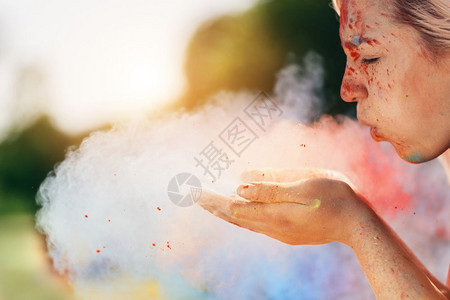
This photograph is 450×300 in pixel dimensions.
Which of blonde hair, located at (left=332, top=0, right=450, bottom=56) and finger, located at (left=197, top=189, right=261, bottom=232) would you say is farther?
finger, located at (left=197, top=189, right=261, bottom=232)

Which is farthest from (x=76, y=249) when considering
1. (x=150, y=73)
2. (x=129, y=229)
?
(x=150, y=73)

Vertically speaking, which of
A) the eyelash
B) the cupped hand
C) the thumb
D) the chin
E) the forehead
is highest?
the forehead

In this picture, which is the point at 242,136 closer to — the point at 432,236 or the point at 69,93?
the point at 69,93

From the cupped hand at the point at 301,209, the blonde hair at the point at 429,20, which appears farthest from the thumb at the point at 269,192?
the blonde hair at the point at 429,20

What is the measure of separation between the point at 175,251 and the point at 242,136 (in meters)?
0.27

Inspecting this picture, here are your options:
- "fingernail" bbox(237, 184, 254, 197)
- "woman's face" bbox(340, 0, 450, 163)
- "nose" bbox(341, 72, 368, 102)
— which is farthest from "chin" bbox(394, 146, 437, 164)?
"fingernail" bbox(237, 184, 254, 197)

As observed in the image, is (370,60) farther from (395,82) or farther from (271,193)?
(271,193)

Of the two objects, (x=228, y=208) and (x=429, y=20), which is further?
(x=228, y=208)

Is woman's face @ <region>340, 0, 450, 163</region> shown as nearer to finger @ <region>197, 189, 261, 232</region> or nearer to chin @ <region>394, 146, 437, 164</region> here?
chin @ <region>394, 146, 437, 164</region>

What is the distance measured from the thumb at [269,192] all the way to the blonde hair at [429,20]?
0.88 ft

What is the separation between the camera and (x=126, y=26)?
1.00m

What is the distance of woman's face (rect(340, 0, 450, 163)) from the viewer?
0.63 metres

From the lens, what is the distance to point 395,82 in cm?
65

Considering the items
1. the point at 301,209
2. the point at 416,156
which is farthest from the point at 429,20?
the point at 301,209
